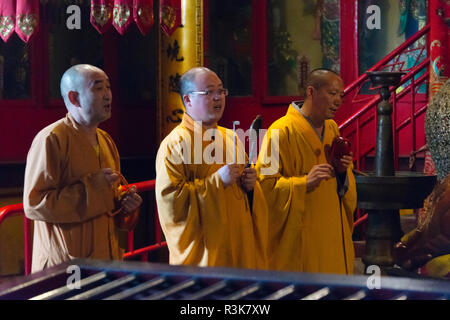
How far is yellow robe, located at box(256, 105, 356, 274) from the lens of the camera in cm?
399

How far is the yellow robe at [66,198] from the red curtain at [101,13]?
1643 mm

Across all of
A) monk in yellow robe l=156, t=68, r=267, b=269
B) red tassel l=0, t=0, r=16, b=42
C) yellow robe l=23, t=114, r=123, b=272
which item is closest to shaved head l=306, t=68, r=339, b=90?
monk in yellow robe l=156, t=68, r=267, b=269

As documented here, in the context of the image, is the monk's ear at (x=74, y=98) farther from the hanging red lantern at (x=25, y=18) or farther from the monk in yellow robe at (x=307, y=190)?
the monk in yellow robe at (x=307, y=190)

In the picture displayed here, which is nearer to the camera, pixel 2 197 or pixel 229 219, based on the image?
pixel 229 219

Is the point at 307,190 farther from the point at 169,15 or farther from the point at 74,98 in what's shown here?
the point at 169,15

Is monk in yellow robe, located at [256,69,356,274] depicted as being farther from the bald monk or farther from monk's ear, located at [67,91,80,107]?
monk's ear, located at [67,91,80,107]

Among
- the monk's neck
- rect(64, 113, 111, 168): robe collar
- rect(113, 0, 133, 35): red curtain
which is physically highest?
rect(113, 0, 133, 35): red curtain

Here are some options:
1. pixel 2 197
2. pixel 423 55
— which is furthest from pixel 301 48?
pixel 2 197

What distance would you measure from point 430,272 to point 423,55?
3711 mm

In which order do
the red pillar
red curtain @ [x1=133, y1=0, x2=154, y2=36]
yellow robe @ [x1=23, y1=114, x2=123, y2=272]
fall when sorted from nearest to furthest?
yellow robe @ [x1=23, y1=114, x2=123, y2=272] → red curtain @ [x1=133, y1=0, x2=154, y2=36] → the red pillar

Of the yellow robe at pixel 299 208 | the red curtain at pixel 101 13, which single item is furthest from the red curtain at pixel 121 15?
the yellow robe at pixel 299 208

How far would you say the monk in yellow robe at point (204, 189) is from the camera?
11.3 ft
